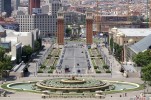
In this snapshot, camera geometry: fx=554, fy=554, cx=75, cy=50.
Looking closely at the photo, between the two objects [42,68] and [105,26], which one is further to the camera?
[105,26]

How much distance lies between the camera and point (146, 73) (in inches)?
2280

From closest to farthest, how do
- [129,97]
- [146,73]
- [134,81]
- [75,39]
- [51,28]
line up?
[129,97] < [146,73] < [134,81] < [75,39] < [51,28]

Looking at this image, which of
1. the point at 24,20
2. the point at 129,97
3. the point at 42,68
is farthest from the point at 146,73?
the point at 24,20

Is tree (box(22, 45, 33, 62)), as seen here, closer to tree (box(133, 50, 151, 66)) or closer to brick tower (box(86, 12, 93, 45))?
tree (box(133, 50, 151, 66))

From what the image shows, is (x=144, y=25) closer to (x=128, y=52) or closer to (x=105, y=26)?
(x=105, y=26)

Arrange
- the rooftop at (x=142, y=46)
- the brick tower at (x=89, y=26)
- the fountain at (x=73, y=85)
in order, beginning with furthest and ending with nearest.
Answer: the brick tower at (x=89, y=26) < the rooftop at (x=142, y=46) < the fountain at (x=73, y=85)

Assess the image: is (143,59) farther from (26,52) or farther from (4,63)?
(26,52)

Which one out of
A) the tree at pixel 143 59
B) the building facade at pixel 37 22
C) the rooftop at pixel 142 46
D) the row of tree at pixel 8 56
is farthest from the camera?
the building facade at pixel 37 22

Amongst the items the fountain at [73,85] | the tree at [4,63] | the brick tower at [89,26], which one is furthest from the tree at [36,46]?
the fountain at [73,85]

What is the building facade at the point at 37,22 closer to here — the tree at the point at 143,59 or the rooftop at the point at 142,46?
the rooftop at the point at 142,46

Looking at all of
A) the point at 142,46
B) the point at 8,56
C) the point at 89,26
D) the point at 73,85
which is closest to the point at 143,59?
the point at 142,46

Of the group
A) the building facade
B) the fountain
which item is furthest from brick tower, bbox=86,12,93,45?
the fountain

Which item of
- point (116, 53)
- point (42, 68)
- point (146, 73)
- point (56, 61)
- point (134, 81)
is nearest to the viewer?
point (146, 73)

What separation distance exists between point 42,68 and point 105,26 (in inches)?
4579
